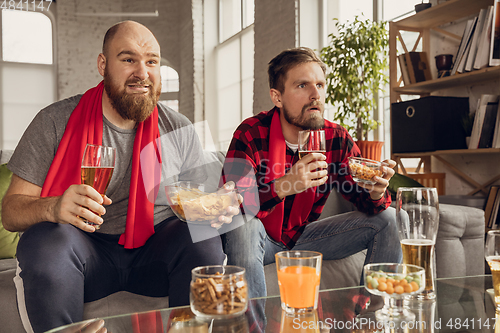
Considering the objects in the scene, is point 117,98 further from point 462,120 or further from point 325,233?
point 462,120

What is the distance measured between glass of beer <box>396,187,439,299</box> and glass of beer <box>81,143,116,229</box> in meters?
0.68

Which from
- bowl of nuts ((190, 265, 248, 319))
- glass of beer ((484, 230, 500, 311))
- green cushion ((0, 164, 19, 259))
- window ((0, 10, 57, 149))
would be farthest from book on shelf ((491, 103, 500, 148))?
window ((0, 10, 57, 149))

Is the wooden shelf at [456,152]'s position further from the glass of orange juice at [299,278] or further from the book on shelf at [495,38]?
the glass of orange juice at [299,278]

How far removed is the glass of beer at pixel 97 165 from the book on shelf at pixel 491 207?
6.91 ft

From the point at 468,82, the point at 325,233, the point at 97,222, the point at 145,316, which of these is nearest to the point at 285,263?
the point at 145,316

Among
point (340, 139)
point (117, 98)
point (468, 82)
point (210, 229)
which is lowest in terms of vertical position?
point (210, 229)

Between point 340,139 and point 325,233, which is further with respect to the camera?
point 340,139

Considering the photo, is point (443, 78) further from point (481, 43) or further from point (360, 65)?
point (360, 65)

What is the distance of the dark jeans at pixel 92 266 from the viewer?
3.51 ft

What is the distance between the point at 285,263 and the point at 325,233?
0.82 metres

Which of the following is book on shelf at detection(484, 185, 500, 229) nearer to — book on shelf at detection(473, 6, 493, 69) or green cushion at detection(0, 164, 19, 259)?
book on shelf at detection(473, 6, 493, 69)

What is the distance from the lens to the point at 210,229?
4.26 ft

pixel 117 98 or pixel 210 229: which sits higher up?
pixel 117 98

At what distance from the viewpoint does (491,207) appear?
2346 mm
